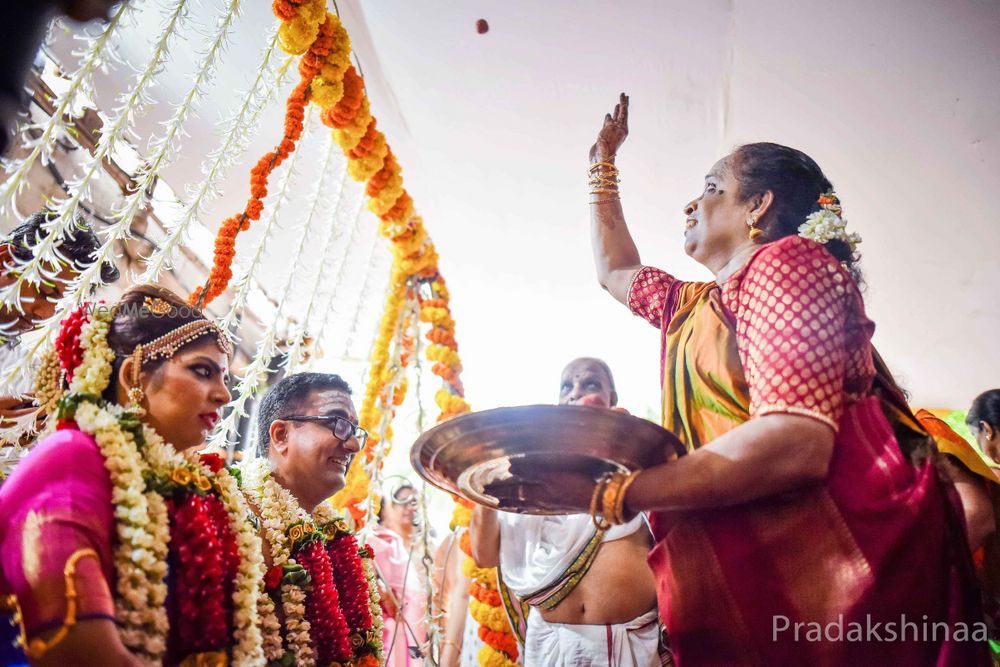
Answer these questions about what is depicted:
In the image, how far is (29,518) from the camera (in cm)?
131

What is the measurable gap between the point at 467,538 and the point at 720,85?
2.76 m

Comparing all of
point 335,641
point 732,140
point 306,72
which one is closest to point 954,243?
point 732,140

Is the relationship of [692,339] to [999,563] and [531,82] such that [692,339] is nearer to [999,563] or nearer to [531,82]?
[999,563]

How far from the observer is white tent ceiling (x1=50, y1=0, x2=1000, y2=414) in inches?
134

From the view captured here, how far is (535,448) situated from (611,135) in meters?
1.13

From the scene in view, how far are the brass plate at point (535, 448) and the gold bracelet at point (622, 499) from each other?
4cm

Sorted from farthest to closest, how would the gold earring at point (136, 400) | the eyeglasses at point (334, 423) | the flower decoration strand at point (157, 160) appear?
the eyeglasses at point (334, 423) < the flower decoration strand at point (157, 160) < the gold earring at point (136, 400)

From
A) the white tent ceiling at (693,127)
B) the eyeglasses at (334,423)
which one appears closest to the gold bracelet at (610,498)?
the eyeglasses at (334,423)

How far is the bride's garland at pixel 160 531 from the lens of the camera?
1467 millimetres

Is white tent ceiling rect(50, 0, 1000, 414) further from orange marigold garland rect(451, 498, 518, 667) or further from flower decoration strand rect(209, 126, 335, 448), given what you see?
orange marigold garland rect(451, 498, 518, 667)

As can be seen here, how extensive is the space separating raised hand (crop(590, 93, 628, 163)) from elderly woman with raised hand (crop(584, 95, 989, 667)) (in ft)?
2.42

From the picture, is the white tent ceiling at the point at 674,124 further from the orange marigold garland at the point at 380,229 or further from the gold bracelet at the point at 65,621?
the gold bracelet at the point at 65,621

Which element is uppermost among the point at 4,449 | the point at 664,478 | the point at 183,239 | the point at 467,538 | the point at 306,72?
the point at 306,72

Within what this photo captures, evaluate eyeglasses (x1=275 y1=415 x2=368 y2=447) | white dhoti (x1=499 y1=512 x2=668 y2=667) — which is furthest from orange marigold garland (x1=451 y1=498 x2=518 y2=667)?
eyeglasses (x1=275 y1=415 x2=368 y2=447)
